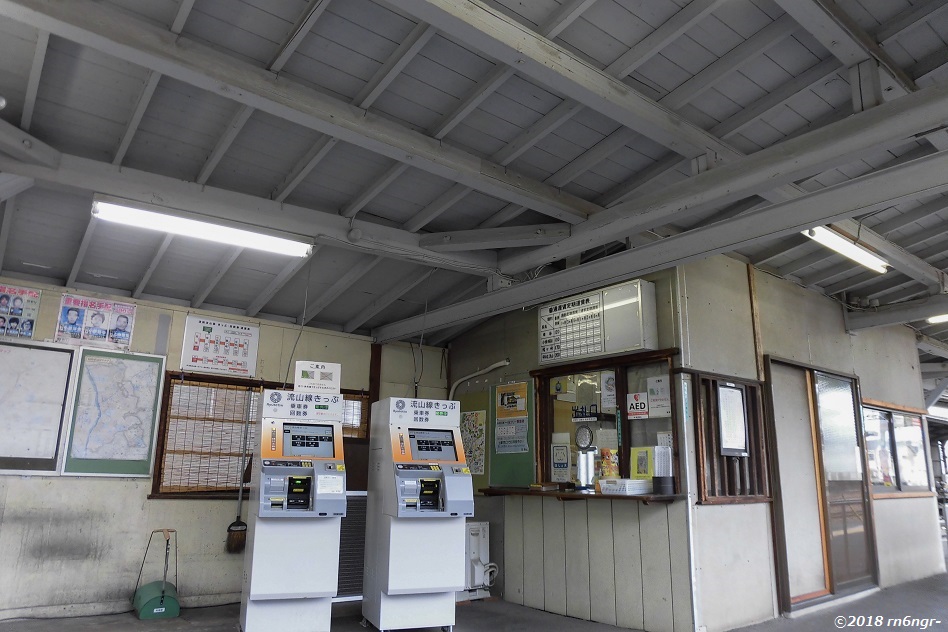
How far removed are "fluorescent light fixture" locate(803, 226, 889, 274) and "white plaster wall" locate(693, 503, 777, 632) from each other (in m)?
2.20

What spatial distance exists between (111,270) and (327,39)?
3.63 metres

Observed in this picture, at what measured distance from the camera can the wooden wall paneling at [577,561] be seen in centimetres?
556

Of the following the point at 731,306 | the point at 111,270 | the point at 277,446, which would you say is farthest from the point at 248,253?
the point at 731,306

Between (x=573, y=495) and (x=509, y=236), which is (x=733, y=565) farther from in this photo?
(x=509, y=236)

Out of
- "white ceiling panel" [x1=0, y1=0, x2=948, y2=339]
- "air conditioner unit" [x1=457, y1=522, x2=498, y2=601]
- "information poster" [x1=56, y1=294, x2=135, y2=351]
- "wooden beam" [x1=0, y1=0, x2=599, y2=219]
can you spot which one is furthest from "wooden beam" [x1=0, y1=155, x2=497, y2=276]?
"air conditioner unit" [x1=457, y1=522, x2=498, y2=601]

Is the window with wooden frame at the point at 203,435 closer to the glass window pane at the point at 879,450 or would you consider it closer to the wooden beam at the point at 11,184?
the wooden beam at the point at 11,184

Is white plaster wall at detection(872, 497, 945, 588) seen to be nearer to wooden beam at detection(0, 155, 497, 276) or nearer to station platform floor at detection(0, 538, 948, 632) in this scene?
station platform floor at detection(0, 538, 948, 632)

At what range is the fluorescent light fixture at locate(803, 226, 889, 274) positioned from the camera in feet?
15.4

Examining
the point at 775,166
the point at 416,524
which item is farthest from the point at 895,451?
the point at 416,524

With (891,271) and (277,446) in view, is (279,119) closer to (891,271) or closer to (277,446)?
(277,446)

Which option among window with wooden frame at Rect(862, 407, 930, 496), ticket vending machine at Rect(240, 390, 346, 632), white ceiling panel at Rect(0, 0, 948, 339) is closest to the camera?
white ceiling panel at Rect(0, 0, 948, 339)

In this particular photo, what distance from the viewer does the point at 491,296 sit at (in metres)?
5.80

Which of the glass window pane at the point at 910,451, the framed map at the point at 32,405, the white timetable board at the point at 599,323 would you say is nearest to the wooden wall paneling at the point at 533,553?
the white timetable board at the point at 599,323

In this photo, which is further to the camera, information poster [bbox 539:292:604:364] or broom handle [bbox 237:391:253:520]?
broom handle [bbox 237:391:253:520]
